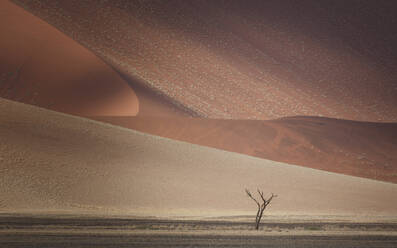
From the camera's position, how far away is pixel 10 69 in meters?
34.3

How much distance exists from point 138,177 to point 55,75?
16.8 meters

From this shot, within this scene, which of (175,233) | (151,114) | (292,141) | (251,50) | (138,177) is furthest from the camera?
(251,50)

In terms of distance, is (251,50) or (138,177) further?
(251,50)

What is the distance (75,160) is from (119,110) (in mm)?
13501

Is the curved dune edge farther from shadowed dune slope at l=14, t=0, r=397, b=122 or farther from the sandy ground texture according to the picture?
the sandy ground texture

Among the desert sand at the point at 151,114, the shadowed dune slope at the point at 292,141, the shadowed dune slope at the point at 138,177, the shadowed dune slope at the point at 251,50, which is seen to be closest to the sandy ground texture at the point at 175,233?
the shadowed dune slope at the point at 138,177

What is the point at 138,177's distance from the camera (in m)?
20.9

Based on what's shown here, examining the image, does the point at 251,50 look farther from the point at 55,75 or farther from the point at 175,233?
the point at 175,233

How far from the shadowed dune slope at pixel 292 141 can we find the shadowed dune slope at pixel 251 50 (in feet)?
12.1

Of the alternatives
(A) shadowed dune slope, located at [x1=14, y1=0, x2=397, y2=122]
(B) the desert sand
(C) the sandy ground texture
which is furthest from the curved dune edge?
(C) the sandy ground texture

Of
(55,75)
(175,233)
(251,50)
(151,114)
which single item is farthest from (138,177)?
(251,50)

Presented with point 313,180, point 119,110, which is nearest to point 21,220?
point 313,180

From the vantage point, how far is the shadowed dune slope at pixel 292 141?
3064 centimetres

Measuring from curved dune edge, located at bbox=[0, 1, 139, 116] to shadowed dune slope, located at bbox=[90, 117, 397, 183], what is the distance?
306cm
